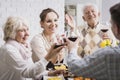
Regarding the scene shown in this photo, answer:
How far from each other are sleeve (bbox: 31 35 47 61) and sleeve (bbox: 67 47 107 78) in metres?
1.10

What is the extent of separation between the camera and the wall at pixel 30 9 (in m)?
3.33

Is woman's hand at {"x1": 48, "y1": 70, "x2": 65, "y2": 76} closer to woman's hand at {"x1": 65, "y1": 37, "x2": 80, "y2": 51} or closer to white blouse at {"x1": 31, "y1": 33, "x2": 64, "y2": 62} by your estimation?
woman's hand at {"x1": 65, "y1": 37, "x2": 80, "y2": 51}

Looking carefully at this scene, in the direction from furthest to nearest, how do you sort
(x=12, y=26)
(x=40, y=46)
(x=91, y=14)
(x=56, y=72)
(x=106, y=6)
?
(x=106, y=6)
(x=91, y=14)
(x=40, y=46)
(x=12, y=26)
(x=56, y=72)

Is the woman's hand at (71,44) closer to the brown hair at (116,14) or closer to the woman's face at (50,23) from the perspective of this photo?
the brown hair at (116,14)

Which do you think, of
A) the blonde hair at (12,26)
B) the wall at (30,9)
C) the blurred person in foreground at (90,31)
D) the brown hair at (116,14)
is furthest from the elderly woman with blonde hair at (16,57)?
the wall at (30,9)

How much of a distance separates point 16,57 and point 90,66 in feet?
2.56

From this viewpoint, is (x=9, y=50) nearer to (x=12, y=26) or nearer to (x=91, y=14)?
(x=12, y=26)

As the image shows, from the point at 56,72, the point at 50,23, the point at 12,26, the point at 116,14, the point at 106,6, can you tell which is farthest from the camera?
the point at 106,6

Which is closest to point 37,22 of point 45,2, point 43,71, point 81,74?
point 45,2

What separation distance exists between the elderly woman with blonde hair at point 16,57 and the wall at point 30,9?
104 cm

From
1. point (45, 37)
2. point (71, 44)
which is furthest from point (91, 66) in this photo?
point (45, 37)

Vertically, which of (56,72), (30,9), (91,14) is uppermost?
(30,9)

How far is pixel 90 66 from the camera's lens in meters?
1.49

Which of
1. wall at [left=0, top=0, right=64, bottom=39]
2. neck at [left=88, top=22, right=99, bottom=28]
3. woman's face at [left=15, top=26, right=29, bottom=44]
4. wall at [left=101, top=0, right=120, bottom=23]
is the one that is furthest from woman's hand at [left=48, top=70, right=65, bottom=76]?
wall at [left=101, top=0, right=120, bottom=23]
